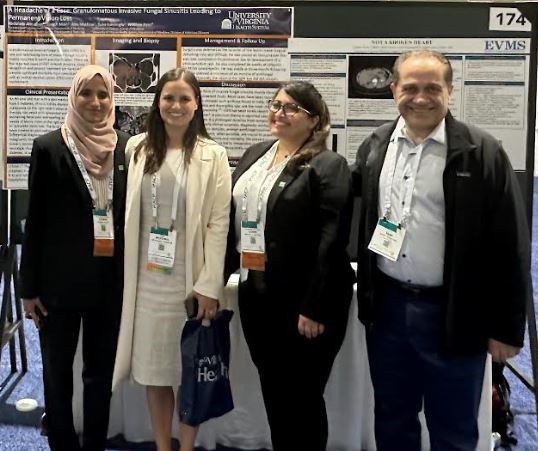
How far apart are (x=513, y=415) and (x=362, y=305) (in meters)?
1.41

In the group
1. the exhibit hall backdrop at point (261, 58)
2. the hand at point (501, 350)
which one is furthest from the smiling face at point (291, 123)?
the hand at point (501, 350)

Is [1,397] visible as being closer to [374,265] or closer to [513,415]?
[374,265]

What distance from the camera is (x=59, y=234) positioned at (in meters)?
1.98

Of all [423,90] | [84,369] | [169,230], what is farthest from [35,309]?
[423,90]

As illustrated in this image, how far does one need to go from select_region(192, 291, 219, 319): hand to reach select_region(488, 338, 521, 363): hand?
2.82 feet

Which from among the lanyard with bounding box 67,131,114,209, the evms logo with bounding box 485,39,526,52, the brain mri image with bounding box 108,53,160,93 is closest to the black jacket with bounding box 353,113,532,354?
the evms logo with bounding box 485,39,526,52

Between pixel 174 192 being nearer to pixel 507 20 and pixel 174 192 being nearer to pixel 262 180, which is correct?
pixel 262 180

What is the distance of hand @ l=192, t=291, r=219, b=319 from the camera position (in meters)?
1.99

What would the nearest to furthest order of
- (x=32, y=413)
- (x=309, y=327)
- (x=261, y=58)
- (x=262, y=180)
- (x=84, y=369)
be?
(x=309, y=327) < (x=262, y=180) < (x=84, y=369) < (x=261, y=58) < (x=32, y=413)

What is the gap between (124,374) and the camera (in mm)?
2066

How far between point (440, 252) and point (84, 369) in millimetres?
1265

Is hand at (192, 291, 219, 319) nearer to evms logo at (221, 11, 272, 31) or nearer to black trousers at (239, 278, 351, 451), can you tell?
black trousers at (239, 278, 351, 451)

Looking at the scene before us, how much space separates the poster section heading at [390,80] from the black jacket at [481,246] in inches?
35.7

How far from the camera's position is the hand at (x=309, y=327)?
6.05 ft
